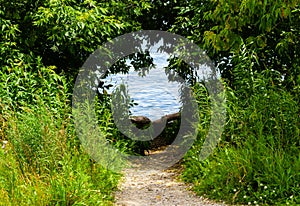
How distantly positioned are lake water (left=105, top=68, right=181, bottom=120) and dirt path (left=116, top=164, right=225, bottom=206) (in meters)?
1.36

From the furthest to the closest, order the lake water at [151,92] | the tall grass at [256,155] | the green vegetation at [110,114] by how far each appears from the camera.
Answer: the lake water at [151,92] → the tall grass at [256,155] → the green vegetation at [110,114]

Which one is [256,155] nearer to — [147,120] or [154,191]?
[154,191]

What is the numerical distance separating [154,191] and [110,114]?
1199mm

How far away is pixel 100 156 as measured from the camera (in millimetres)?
5332

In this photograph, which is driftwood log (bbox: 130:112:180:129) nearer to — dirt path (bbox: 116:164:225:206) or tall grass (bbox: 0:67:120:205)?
dirt path (bbox: 116:164:225:206)

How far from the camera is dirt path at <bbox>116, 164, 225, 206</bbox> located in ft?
16.1

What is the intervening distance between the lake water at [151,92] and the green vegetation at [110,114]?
39cm

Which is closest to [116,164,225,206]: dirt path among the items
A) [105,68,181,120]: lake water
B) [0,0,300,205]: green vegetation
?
Result: [0,0,300,205]: green vegetation

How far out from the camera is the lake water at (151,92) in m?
7.61

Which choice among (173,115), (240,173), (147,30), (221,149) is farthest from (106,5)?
(240,173)

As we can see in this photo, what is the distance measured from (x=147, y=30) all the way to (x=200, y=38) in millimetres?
1709

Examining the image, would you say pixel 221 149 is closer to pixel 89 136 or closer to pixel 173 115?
pixel 89 136

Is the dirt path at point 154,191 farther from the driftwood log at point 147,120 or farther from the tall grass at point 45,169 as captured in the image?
the driftwood log at point 147,120

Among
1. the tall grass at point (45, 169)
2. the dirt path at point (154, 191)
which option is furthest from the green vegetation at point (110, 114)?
the dirt path at point (154, 191)
